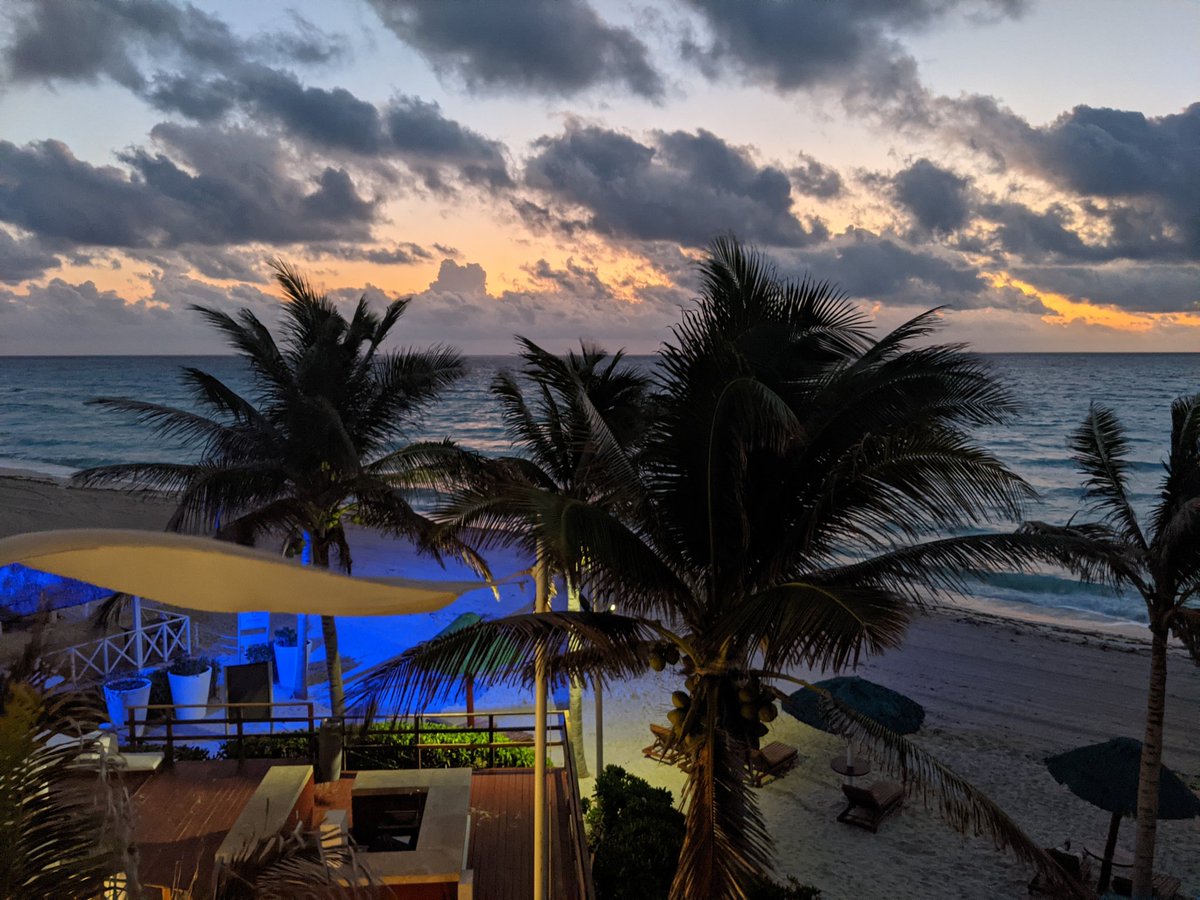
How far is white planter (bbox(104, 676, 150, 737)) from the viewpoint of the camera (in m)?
12.2

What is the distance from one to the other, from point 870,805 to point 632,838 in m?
4.51

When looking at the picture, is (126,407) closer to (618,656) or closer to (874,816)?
(618,656)

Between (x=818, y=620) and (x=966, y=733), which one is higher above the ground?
(x=818, y=620)

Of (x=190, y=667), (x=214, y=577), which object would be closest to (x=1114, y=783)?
(x=214, y=577)

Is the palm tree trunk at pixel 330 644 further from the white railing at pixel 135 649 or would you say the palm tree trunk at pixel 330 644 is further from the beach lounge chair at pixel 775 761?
the beach lounge chair at pixel 775 761

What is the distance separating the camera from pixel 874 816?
39.7 ft

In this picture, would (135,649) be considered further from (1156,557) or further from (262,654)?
(1156,557)

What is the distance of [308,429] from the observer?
10.8 metres

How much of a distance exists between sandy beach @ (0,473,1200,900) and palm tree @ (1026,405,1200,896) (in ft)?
7.40

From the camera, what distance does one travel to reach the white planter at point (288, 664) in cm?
1513

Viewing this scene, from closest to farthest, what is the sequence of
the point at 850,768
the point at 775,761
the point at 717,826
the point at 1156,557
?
the point at 717,826
the point at 1156,557
the point at 850,768
the point at 775,761

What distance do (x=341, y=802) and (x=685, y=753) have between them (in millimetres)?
4749

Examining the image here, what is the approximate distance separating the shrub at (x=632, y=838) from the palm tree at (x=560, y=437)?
1.57 m

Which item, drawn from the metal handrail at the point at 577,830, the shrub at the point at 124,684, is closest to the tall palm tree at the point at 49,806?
the metal handrail at the point at 577,830
